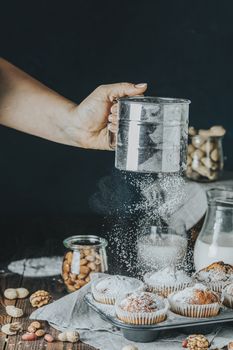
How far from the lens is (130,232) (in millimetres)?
2211

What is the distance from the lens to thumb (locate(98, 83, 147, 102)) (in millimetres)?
1867

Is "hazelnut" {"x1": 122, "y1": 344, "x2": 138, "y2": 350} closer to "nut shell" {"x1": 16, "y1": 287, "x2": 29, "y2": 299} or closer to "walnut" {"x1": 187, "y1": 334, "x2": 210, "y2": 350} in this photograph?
"walnut" {"x1": 187, "y1": 334, "x2": 210, "y2": 350}

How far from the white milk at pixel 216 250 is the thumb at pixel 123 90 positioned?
44 centimetres

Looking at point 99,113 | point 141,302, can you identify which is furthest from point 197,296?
point 99,113

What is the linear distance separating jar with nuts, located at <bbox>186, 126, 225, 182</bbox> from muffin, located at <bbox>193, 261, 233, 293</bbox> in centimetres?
93

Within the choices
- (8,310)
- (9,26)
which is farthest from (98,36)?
(8,310)

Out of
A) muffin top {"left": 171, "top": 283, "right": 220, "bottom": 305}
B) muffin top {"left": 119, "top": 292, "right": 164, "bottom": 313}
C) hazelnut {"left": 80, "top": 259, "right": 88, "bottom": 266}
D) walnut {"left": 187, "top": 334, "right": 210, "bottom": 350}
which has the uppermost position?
hazelnut {"left": 80, "top": 259, "right": 88, "bottom": 266}

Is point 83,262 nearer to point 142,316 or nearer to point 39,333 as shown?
point 39,333

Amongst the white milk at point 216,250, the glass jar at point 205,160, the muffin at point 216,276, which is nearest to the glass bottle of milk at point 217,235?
the white milk at point 216,250

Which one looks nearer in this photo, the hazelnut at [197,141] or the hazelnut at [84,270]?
the hazelnut at [84,270]

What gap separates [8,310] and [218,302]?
0.53m

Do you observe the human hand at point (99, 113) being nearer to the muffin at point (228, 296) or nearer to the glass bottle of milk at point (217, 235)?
the glass bottle of milk at point (217, 235)

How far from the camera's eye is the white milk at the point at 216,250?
6.66 ft

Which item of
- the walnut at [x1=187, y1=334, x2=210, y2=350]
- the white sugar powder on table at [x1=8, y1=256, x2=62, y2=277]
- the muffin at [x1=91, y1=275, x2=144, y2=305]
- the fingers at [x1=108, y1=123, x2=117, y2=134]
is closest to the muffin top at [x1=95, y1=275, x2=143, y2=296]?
the muffin at [x1=91, y1=275, x2=144, y2=305]
